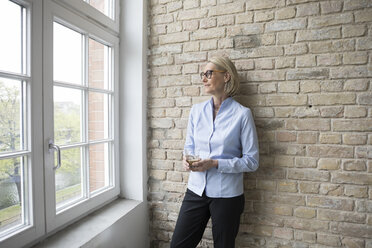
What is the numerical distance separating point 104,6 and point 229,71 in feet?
4.14

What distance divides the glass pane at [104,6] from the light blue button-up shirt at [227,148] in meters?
1.32

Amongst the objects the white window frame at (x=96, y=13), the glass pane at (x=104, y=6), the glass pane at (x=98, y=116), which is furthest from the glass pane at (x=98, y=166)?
the glass pane at (x=104, y=6)

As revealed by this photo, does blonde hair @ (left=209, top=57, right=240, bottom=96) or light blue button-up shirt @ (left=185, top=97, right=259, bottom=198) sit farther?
blonde hair @ (left=209, top=57, right=240, bottom=96)

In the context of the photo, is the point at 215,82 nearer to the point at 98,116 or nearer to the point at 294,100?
the point at 294,100

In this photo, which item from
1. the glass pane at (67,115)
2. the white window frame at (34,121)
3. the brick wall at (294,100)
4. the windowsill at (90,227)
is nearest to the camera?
the white window frame at (34,121)

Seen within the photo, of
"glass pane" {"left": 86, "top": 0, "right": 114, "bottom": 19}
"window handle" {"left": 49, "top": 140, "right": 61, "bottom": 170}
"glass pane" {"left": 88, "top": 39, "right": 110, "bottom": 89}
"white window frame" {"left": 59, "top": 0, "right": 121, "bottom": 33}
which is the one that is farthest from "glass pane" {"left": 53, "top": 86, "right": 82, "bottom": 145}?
"glass pane" {"left": 86, "top": 0, "right": 114, "bottom": 19}

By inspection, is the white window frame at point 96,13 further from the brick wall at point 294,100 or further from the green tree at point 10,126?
the green tree at point 10,126

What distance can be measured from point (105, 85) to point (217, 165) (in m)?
1.23

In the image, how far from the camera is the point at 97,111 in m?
1.97

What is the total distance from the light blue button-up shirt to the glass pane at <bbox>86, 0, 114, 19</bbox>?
132 centimetres

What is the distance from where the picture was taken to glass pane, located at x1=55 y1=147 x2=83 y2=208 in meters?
1.62

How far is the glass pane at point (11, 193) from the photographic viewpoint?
1256mm

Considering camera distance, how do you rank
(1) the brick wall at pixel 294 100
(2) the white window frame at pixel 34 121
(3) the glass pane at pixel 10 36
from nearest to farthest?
(3) the glass pane at pixel 10 36, (2) the white window frame at pixel 34 121, (1) the brick wall at pixel 294 100

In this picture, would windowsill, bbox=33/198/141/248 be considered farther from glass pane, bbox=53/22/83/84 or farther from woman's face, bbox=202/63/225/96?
woman's face, bbox=202/63/225/96
